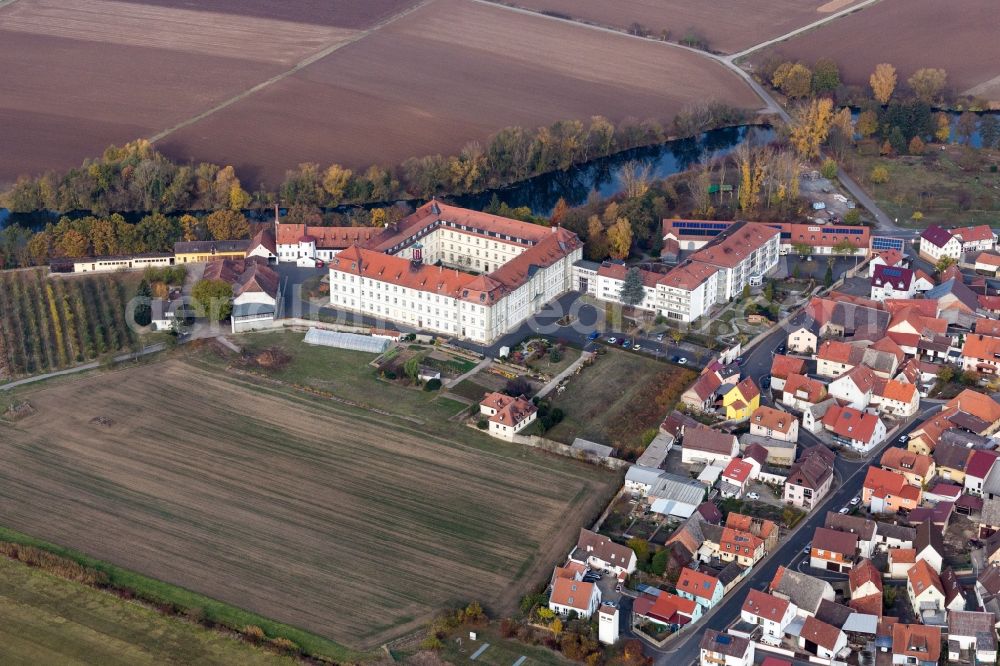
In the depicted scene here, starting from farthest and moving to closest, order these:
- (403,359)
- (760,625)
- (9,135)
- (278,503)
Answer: (9,135), (403,359), (278,503), (760,625)

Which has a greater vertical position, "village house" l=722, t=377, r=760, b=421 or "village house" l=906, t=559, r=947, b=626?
"village house" l=722, t=377, r=760, b=421

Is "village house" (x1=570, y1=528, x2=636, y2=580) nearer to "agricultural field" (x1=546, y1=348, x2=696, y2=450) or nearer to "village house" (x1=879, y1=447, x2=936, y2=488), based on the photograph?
"agricultural field" (x1=546, y1=348, x2=696, y2=450)

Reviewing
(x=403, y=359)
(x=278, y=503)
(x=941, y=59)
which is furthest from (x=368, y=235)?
(x=941, y=59)

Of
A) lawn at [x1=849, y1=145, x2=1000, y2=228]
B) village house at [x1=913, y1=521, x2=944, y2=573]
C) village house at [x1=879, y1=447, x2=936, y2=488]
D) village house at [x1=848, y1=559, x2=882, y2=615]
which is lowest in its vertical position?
village house at [x1=848, y1=559, x2=882, y2=615]

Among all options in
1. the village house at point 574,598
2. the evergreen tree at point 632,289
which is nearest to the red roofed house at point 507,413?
the evergreen tree at point 632,289

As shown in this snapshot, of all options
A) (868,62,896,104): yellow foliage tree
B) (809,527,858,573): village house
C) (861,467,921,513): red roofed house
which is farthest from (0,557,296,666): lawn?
(868,62,896,104): yellow foliage tree

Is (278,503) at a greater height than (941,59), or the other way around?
(941,59)

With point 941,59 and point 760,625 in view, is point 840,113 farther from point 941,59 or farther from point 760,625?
point 760,625
